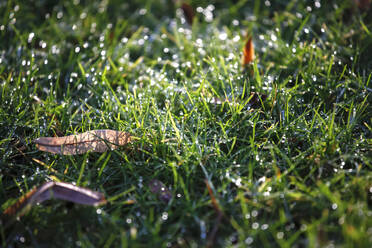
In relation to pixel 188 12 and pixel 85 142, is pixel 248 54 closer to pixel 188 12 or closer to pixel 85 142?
pixel 188 12

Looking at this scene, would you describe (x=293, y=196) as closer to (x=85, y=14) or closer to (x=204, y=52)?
(x=204, y=52)

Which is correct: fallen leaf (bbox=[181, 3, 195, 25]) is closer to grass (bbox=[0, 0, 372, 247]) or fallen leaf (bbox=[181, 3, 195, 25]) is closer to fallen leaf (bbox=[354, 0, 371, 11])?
grass (bbox=[0, 0, 372, 247])

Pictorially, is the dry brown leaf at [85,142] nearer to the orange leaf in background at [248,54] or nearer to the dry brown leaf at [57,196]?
the dry brown leaf at [57,196]

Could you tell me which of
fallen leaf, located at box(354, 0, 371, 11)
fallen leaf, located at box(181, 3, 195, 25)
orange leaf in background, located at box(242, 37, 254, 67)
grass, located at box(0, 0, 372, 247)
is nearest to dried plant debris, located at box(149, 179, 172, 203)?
grass, located at box(0, 0, 372, 247)

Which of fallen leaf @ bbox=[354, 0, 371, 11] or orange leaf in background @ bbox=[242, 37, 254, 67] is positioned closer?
orange leaf in background @ bbox=[242, 37, 254, 67]

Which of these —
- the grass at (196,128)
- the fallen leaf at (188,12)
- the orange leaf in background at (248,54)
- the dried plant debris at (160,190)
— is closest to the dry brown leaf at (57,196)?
the grass at (196,128)

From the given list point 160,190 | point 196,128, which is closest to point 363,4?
point 196,128
